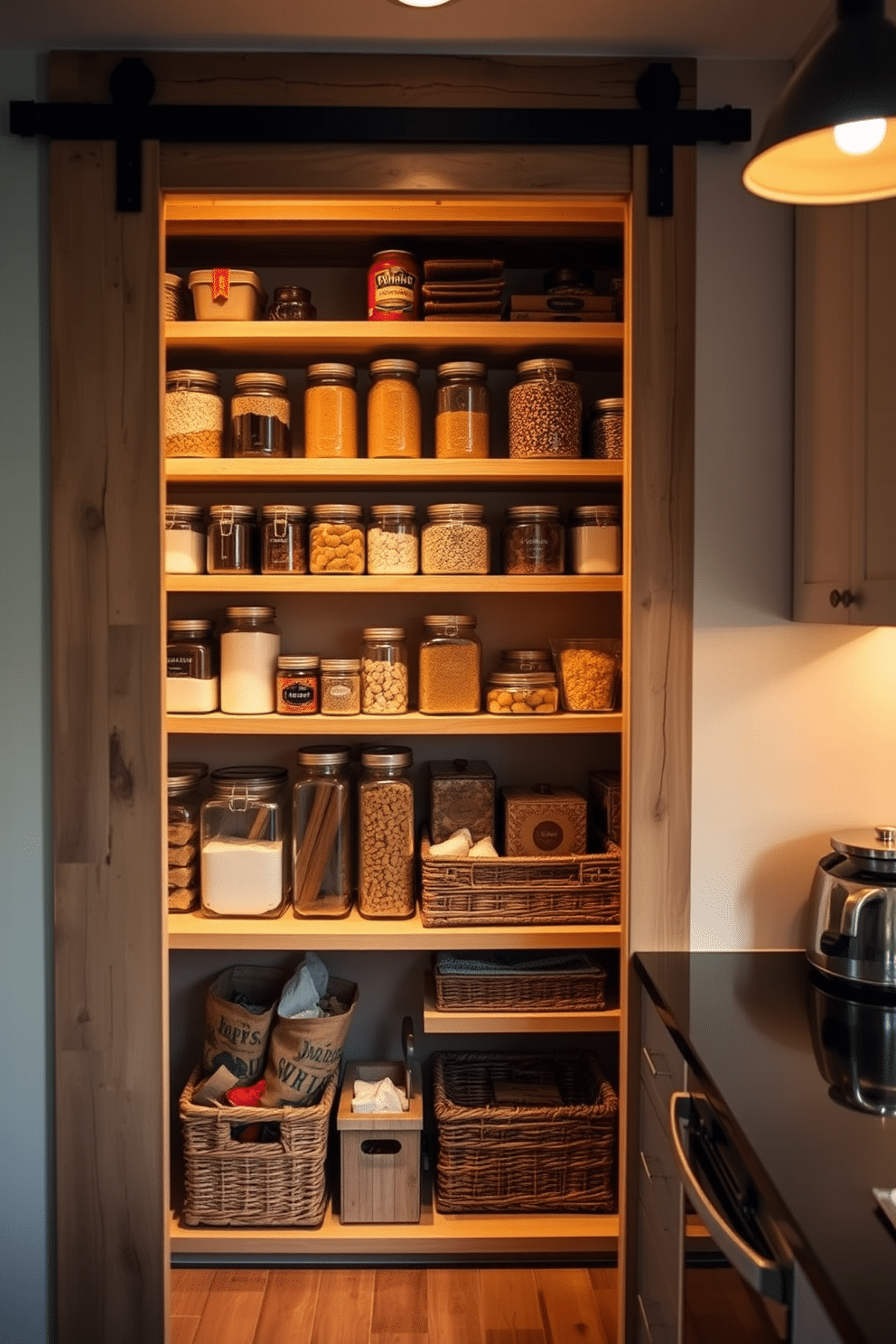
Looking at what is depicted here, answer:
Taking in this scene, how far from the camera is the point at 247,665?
236cm

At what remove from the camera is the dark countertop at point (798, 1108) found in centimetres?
98

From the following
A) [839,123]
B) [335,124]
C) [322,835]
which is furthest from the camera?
[322,835]

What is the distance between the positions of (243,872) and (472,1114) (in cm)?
73

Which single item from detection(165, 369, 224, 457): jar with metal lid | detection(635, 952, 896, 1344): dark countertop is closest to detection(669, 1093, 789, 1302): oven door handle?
detection(635, 952, 896, 1344): dark countertop

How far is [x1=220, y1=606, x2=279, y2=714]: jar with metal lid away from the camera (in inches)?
92.9

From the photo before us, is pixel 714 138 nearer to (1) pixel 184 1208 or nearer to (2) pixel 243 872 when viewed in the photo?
(2) pixel 243 872

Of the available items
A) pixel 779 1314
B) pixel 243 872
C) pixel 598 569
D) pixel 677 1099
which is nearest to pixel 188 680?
pixel 243 872

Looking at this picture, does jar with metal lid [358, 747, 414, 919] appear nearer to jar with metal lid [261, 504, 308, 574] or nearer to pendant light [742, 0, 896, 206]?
jar with metal lid [261, 504, 308, 574]

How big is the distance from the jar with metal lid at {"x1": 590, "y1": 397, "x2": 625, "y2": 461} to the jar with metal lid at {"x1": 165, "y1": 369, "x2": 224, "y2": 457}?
0.81 metres

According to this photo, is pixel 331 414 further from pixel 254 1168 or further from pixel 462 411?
pixel 254 1168

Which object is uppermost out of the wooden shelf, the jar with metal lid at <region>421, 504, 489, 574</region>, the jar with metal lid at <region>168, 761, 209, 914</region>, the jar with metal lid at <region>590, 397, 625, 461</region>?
the jar with metal lid at <region>590, 397, 625, 461</region>

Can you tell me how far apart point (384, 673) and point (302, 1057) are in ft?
2.86

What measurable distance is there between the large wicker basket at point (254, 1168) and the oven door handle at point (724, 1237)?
1.09 m

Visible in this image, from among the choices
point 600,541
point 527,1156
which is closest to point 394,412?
point 600,541
